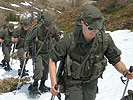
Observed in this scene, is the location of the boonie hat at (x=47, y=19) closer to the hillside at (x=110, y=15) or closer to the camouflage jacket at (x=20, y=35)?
the camouflage jacket at (x=20, y=35)

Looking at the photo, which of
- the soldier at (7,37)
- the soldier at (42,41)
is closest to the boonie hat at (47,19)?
the soldier at (42,41)

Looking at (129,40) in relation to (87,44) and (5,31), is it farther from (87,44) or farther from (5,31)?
(87,44)

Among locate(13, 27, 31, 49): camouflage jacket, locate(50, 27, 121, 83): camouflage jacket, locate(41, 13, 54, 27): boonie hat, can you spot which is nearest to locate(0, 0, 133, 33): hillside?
locate(13, 27, 31, 49): camouflage jacket

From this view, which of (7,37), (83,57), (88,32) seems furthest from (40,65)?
(7,37)

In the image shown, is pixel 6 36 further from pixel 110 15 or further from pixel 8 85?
pixel 110 15

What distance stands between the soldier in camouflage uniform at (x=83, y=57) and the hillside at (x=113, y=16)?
685 cm

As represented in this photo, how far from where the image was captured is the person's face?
3059 mm

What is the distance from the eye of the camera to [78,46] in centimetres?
337

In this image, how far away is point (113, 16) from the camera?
23.0 m

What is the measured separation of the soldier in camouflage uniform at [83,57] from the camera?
3.29m

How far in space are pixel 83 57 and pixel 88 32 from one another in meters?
0.52

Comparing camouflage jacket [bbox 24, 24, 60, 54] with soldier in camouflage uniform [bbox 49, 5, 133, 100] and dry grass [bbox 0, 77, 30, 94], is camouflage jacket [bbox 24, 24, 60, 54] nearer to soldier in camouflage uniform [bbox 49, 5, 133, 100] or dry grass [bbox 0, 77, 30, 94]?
dry grass [bbox 0, 77, 30, 94]

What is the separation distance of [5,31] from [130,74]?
28.2ft

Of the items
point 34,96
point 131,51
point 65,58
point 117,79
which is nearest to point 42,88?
point 34,96
